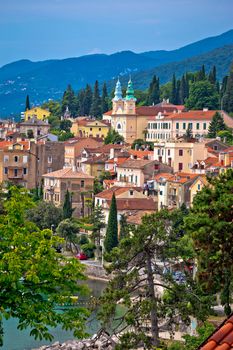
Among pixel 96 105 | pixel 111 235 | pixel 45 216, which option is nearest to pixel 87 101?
pixel 96 105

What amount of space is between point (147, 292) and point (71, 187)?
43157 millimetres

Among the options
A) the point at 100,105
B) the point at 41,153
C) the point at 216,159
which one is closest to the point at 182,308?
the point at 216,159

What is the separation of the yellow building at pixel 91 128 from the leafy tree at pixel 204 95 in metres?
7.71

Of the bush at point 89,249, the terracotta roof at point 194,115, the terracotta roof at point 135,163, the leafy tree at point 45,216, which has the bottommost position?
the bush at point 89,249

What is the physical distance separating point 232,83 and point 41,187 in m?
19.2

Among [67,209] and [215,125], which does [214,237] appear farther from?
[215,125]

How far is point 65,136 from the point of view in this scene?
8650 centimetres

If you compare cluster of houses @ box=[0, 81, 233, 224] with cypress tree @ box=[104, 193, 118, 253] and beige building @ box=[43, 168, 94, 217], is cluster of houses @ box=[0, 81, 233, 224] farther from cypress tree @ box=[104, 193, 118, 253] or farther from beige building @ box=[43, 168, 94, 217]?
cypress tree @ box=[104, 193, 118, 253]

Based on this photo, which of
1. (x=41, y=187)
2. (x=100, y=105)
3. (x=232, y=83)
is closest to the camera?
(x=41, y=187)

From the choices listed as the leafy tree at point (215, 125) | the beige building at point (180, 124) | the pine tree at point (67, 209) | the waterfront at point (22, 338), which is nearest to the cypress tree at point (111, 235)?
the pine tree at point (67, 209)

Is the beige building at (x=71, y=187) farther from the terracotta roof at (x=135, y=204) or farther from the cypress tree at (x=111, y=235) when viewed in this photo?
the cypress tree at (x=111, y=235)

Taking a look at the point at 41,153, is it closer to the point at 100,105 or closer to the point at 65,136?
the point at 65,136

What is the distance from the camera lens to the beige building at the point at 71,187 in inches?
2437

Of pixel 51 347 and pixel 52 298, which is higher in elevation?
pixel 52 298
